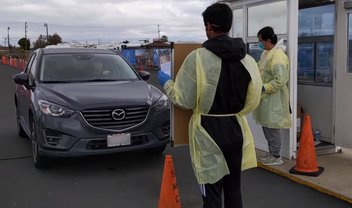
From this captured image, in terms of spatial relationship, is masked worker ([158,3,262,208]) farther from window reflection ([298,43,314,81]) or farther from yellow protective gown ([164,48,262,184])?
window reflection ([298,43,314,81])

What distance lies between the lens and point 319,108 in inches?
272

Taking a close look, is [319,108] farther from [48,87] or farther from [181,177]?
[48,87]

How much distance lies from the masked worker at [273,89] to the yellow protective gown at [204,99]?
2.31 m

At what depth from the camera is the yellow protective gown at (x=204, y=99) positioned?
3116 millimetres

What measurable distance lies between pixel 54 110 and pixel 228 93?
3309 millimetres

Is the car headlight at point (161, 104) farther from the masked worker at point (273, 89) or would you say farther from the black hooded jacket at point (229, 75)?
the black hooded jacket at point (229, 75)

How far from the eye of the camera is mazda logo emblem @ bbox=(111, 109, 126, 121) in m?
5.92

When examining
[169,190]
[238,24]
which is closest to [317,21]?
[238,24]

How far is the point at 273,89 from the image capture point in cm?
560

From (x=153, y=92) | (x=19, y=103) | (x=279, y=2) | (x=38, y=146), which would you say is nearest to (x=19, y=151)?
(x=19, y=103)

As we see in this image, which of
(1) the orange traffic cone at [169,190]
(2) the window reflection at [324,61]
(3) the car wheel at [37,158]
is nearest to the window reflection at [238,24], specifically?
(2) the window reflection at [324,61]

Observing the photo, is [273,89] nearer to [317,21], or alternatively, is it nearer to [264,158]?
[264,158]

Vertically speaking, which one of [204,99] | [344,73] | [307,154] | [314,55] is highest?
[314,55]

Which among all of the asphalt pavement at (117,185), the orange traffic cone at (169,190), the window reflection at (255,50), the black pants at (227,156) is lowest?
the asphalt pavement at (117,185)
